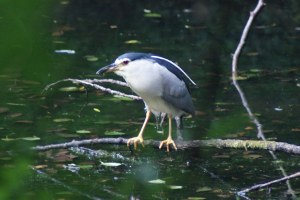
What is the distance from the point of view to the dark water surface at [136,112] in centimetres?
109

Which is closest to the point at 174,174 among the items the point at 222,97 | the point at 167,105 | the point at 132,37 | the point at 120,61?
the point at 167,105

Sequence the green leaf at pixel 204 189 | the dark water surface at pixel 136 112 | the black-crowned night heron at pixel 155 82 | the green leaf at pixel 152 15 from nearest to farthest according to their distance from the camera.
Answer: the dark water surface at pixel 136 112
the black-crowned night heron at pixel 155 82
the green leaf at pixel 204 189
the green leaf at pixel 152 15

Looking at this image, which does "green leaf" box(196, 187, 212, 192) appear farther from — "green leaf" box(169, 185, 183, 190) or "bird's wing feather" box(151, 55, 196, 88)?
"bird's wing feather" box(151, 55, 196, 88)

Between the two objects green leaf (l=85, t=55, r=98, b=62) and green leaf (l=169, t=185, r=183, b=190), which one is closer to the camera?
green leaf (l=169, t=185, r=183, b=190)

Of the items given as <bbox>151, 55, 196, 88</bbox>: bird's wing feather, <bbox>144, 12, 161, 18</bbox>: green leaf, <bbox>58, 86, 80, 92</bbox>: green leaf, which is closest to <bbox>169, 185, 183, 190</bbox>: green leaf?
<bbox>151, 55, 196, 88</bbox>: bird's wing feather

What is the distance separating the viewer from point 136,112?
6.46m

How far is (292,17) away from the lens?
10.9m

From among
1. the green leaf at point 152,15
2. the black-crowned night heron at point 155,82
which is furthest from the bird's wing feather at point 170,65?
the green leaf at point 152,15

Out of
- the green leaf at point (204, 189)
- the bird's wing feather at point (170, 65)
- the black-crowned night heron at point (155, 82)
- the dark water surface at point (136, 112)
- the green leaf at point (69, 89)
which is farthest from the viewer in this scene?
the green leaf at point (69, 89)

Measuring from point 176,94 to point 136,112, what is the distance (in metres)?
2.22

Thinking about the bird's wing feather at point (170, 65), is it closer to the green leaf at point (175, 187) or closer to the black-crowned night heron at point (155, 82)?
the black-crowned night heron at point (155, 82)

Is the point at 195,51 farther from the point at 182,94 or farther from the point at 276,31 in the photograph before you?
the point at 182,94

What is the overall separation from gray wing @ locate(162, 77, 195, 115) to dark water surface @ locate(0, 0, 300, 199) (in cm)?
26

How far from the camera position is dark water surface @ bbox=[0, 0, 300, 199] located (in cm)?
109
